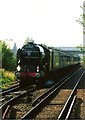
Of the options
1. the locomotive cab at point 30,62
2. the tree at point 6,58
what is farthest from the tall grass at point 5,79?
the tree at point 6,58

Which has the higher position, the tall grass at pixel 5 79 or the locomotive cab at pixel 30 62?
the locomotive cab at pixel 30 62

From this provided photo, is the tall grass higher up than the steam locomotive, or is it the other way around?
the steam locomotive

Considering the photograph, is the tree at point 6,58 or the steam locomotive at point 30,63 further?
the tree at point 6,58

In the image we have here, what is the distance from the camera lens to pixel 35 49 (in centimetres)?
2478

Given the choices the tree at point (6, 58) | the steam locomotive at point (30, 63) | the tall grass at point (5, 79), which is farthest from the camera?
the tree at point (6, 58)

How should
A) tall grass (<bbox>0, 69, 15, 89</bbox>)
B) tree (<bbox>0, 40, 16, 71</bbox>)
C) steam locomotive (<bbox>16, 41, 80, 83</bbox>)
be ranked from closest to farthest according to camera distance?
steam locomotive (<bbox>16, 41, 80, 83</bbox>) → tall grass (<bbox>0, 69, 15, 89</bbox>) → tree (<bbox>0, 40, 16, 71</bbox>)

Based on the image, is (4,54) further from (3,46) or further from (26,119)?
(26,119)

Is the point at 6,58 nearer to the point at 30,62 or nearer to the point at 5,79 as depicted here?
the point at 5,79

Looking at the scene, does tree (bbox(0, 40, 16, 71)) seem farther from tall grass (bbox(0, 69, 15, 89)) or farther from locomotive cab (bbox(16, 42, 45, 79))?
locomotive cab (bbox(16, 42, 45, 79))

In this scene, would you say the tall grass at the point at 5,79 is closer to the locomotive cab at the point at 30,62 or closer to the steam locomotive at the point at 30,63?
the steam locomotive at the point at 30,63

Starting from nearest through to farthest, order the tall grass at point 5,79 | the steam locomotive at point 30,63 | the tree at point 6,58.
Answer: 1. the steam locomotive at point 30,63
2. the tall grass at point 5,79
3. the tree at point 6,58

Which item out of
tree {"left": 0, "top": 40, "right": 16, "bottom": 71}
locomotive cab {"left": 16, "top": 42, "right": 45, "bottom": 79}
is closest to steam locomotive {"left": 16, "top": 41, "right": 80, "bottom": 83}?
locomotive cab {"left": 16, "top": 42, "right": 45, "bottom": 79}

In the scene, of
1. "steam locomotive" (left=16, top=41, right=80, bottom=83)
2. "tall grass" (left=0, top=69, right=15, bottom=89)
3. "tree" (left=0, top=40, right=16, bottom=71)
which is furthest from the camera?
"tree" (left=0, top=40, right=16, bottom=71)

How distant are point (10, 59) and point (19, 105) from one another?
30.8 m
